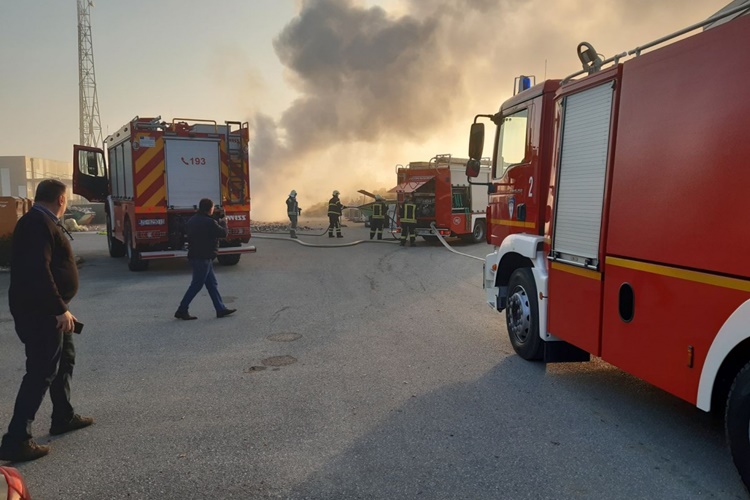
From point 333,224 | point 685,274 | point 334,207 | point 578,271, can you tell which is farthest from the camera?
point 333,224

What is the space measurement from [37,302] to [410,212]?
44.6ft

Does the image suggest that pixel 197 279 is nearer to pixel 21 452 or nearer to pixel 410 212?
pixel 21 452

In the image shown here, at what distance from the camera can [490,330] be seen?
6.21 m

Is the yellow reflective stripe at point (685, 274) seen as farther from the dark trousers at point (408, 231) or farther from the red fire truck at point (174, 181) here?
the dark trousers at point (408, 231)

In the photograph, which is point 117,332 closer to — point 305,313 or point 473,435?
point 305,313

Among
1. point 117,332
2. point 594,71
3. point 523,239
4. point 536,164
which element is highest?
point 594,71

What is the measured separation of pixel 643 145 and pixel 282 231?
19158 mm

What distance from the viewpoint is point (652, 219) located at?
322cm

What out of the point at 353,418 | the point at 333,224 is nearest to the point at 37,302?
the point at 353,418

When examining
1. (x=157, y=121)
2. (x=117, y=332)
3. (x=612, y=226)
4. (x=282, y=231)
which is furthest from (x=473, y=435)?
(x=282, y=231)

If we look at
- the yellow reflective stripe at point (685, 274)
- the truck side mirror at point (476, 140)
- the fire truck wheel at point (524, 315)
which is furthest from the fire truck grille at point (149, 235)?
the yellow reflective stripe at point (685, 274)

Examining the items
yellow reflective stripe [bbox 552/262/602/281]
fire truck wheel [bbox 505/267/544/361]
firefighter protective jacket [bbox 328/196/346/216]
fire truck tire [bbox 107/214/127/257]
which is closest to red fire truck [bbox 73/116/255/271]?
fire truck tire [bbox 107/214/127/257]

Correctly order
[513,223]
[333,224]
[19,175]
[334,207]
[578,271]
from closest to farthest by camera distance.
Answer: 1. [578,271]
2. [513,223]
3. [334,207]
4. [333,224]
5. [19,175]

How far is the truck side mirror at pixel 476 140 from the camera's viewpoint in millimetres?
5559
